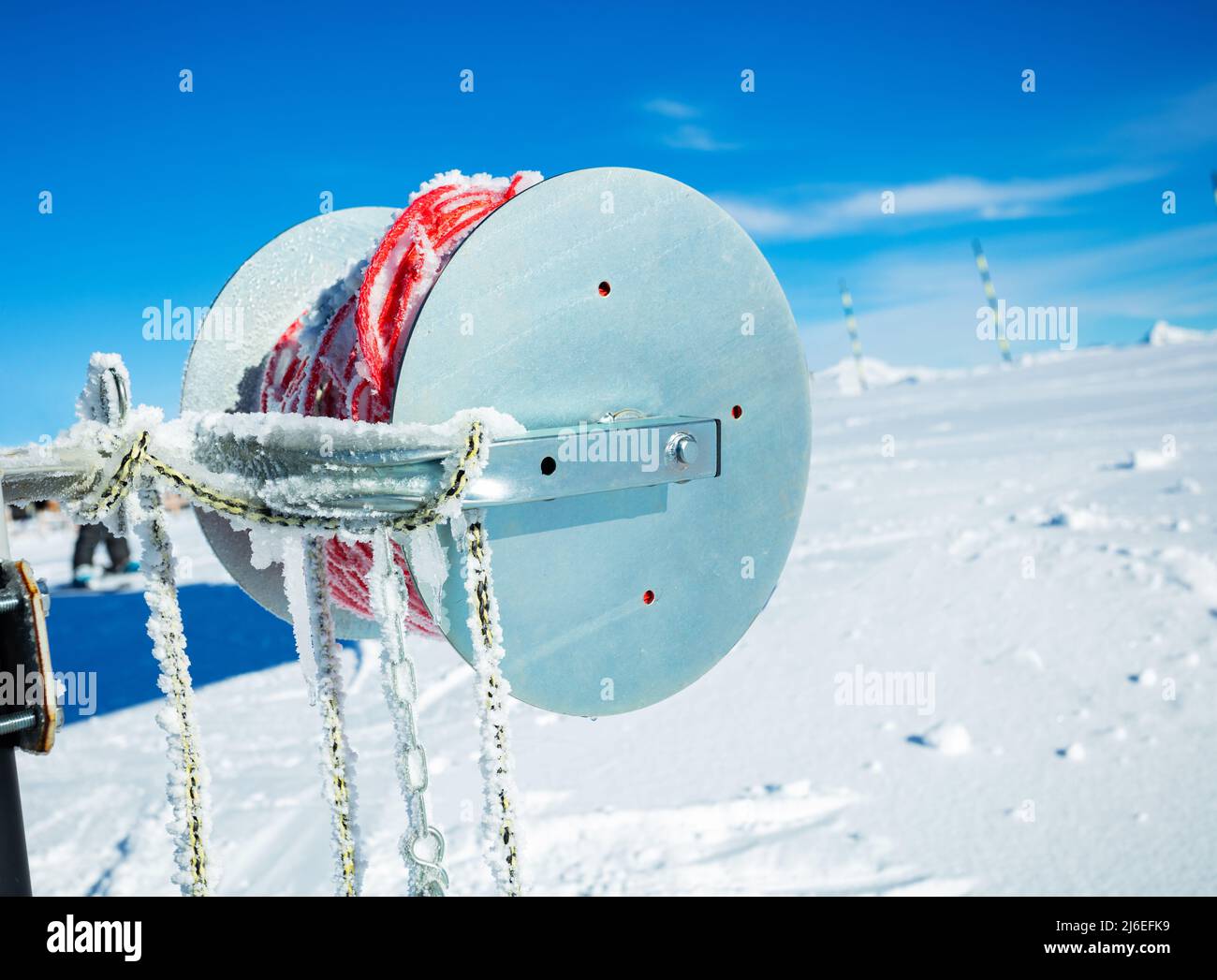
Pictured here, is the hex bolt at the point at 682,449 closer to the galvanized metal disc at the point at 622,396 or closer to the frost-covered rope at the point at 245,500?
the galvanized metal disc at the point at 622,396

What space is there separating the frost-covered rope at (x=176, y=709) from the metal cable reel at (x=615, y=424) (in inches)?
7.8

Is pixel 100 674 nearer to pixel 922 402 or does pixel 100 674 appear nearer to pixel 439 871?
pixel 439 871

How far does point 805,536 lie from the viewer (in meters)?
6.55

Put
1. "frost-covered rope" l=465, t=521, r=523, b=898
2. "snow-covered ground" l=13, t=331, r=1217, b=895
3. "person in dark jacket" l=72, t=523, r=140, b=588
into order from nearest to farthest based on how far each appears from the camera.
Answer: "frost-covered rope" l=465, t=521, r=523, b=898 < "snow-covered ground" l=13, t=331, r=1217, b=895 < "person in dark jacket" l=72, t=523, r=140, b=588

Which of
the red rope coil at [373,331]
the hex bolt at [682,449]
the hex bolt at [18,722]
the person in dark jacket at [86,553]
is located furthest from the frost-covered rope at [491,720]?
the person in dark jacket at [86,553]

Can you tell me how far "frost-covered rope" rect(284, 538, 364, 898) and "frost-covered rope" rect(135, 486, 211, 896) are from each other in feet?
0.52

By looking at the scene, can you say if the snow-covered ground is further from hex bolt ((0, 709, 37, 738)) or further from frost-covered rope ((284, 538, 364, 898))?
hex bolt ((0, 709, 37, 738))

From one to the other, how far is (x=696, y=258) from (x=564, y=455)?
1.53 ft

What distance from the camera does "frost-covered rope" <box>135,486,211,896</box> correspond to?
1164 millimetres

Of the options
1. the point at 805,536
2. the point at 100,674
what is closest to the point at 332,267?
the point at 100,674

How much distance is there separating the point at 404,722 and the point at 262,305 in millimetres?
1285

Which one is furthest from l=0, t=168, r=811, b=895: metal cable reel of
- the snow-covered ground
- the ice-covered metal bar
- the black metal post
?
the snow-covered ground

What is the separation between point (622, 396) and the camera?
1447 millimetres

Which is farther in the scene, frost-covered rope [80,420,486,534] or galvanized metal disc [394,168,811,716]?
galvanized metal disc [394,168,811,716]
